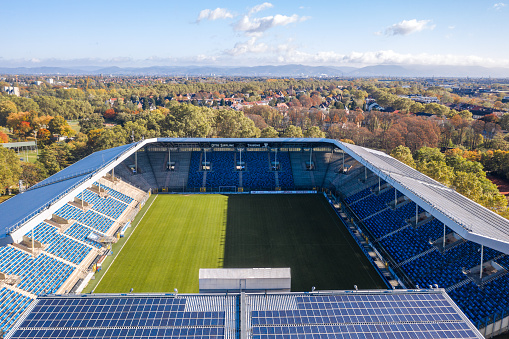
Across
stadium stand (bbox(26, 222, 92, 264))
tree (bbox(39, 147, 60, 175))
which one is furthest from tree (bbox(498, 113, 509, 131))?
tree (bbox(39, 147, 60, 175))

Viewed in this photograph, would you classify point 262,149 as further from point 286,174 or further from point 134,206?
point 134,206

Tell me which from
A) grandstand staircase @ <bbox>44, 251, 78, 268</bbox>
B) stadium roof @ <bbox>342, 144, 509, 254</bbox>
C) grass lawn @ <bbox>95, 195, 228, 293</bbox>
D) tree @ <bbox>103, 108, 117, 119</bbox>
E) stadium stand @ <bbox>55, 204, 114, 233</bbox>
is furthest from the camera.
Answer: tree @ <bbox>103, 108, 117, 119</bbox>

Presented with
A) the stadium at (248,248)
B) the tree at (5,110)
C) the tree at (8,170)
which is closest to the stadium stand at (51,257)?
the stadium at (248,248)

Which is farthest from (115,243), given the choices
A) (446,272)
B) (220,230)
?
(446,272)

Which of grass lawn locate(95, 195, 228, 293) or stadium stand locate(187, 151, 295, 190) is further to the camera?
stadium stand locate(187, 151, 295, 190)

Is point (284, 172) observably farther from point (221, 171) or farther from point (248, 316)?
point (248, 316)

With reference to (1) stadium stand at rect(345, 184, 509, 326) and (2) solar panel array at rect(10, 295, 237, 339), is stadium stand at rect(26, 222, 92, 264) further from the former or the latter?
(1) stadium stand at rect(345, 184, 509, 326)
